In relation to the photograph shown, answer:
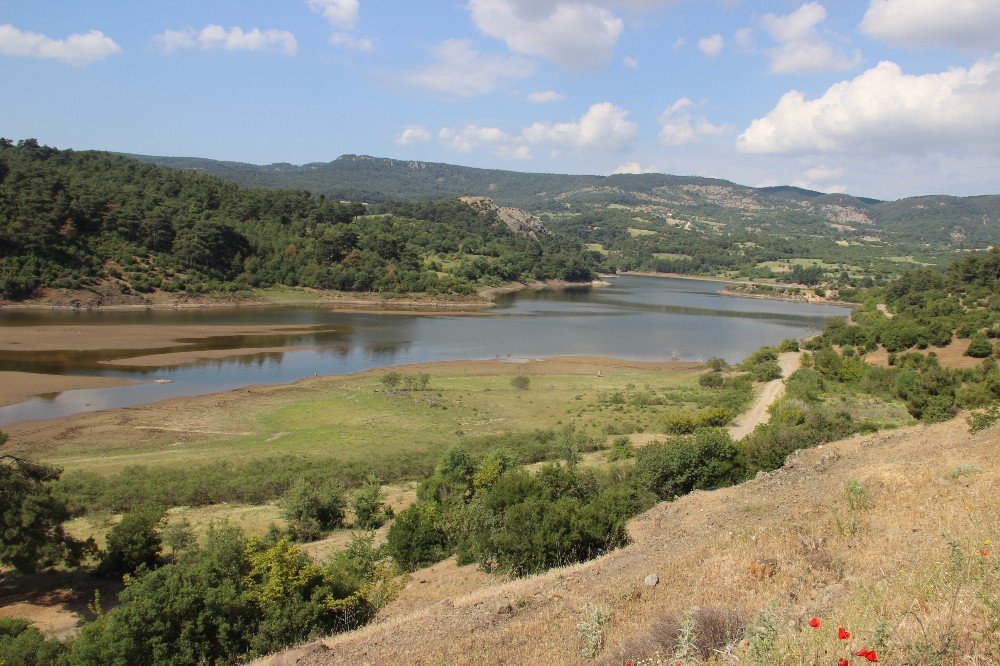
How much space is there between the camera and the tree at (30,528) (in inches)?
601

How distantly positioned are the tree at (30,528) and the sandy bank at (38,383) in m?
30.6

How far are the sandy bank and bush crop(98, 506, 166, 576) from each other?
104 feet

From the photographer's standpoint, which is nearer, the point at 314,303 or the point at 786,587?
the point at 786,587

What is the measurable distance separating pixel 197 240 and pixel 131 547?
309ft

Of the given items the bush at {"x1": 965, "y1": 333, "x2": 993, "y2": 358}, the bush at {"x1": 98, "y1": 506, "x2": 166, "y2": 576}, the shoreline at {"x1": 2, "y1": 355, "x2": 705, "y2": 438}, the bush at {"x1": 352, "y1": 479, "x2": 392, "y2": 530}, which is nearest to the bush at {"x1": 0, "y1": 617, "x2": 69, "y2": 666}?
the bush at {"x1": 98, "y1": 506, "x2": 166, "y2": 576}

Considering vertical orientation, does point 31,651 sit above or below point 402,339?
above

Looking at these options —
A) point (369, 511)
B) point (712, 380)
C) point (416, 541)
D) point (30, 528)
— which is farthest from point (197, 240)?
point (416, 541)

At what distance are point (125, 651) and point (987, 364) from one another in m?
52.2

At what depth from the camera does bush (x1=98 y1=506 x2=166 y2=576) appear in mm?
16281

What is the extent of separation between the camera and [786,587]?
337 inches

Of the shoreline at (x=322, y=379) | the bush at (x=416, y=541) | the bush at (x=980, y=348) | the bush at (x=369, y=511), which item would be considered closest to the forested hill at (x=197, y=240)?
the shoreline at (x=322, y=379)

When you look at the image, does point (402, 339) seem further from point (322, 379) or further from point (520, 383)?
point (520, 383)

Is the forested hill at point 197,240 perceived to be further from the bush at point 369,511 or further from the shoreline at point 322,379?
the bush at point 369,511

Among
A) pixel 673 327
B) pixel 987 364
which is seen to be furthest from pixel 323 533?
pixel 673 327
